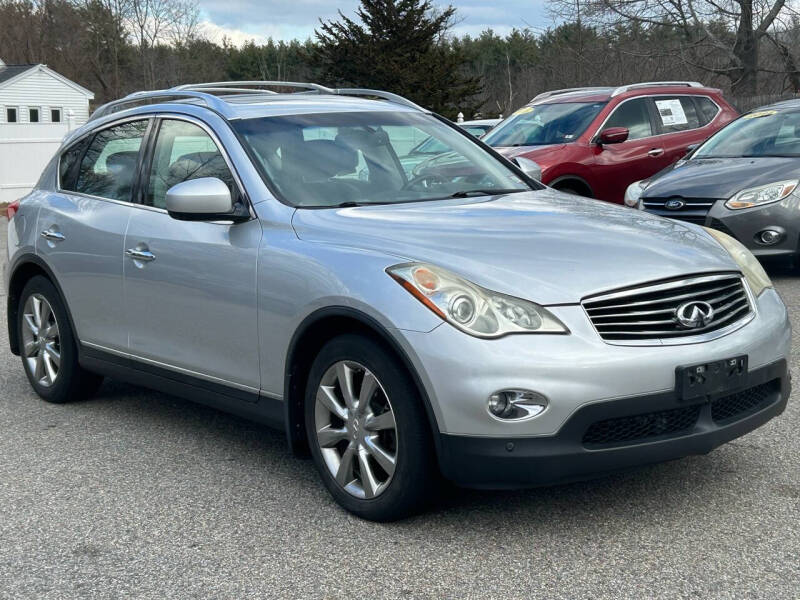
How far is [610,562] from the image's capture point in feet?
12.2

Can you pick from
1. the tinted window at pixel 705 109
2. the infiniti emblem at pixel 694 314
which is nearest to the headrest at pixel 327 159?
the infiniti emblem at pixel 694 314

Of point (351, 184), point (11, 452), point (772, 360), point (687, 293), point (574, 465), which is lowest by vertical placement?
point (11, 452)

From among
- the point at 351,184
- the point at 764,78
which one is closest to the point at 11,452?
the point at 351,184

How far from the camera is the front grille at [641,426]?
12.5ft

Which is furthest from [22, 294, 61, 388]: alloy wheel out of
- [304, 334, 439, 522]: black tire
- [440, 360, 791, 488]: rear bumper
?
[440, 360, 791, 488]: rear bumper

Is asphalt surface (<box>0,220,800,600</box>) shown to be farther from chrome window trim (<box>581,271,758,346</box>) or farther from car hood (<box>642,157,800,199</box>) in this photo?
car hood (<box>642,157,800,199</box>)

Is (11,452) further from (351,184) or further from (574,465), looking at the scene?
(574,465)

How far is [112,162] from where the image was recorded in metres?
5.96

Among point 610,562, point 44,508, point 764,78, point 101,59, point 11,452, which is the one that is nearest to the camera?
point 610,562

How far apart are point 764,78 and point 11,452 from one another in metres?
32.6

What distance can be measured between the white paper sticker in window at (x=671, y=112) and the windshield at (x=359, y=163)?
789 centimetres

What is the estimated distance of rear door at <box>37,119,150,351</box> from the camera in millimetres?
5566

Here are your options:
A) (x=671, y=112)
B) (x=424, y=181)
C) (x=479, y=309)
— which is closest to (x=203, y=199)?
(x=424, y=181)

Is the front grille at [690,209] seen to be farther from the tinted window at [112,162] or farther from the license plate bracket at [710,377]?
the license plate bracket at [710,377]
